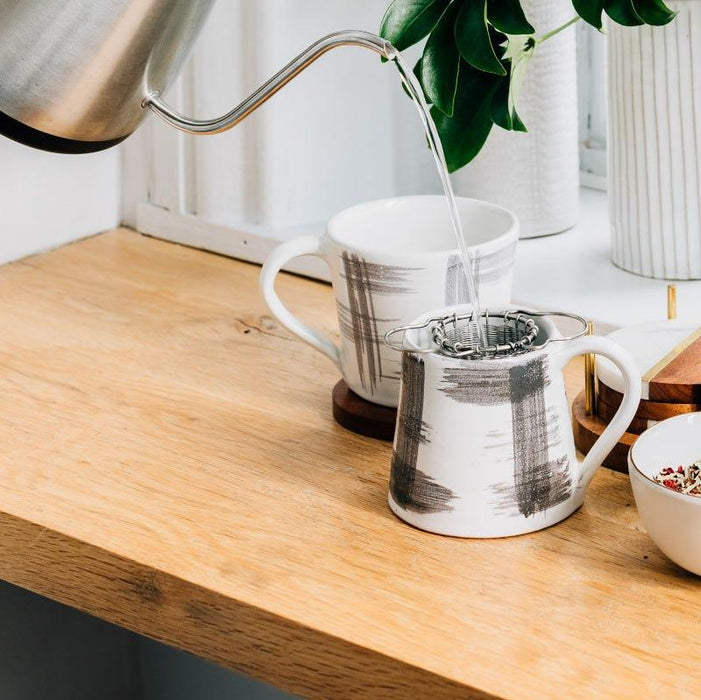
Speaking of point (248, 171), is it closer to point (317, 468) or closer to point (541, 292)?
point (541, 292)

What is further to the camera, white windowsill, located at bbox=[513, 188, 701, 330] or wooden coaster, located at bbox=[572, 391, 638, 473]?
white windowsill, located at bbox=[513, 188, 701, 330]

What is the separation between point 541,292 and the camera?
35.6 inches

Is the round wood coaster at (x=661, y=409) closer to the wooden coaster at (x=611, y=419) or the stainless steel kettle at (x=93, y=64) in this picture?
the wooden coaster at (x=611, y=419)

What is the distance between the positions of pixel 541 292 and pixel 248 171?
32cm

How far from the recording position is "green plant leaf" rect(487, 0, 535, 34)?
66cm

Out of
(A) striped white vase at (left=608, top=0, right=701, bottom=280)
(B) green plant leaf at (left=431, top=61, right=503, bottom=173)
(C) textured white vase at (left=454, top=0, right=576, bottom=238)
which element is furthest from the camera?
(C) textured white vase at (left=454, top=0, right=576, bottom=238)

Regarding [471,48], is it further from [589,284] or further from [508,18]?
[589,284]

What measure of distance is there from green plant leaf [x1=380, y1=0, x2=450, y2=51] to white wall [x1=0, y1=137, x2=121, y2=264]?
45 cm

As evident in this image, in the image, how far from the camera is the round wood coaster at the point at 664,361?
0.63 m

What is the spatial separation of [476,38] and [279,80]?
0.12 m

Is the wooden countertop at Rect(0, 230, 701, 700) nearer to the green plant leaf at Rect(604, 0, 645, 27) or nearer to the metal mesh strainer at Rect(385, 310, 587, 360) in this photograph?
the metal mesh strainer at Rect(385, 310, 587, 360)

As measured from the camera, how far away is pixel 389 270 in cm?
65

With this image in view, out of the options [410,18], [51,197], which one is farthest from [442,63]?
[51,197]

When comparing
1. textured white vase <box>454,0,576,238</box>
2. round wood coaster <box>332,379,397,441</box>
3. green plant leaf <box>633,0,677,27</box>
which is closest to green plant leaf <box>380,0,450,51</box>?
green plant leaf <box>633,0,677,27</box>
